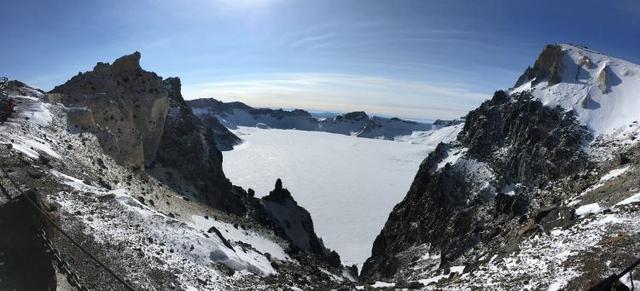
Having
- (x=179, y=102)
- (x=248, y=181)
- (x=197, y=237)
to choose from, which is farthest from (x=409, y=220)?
(x=248, y=181)

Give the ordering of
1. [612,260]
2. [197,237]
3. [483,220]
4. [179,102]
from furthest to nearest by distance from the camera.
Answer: [179,102], [483,220], [197,237], [612,260]

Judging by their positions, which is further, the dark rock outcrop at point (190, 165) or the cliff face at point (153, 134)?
the dark rock outcrop at point (190, 165)

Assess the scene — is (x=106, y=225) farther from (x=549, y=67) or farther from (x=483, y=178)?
(x=549, y=67)

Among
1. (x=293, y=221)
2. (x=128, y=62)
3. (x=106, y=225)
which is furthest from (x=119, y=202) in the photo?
(x=293, y=221)

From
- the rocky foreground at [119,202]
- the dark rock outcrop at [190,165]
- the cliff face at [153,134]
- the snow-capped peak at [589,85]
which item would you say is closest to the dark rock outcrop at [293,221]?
the cliff face at [153,134]

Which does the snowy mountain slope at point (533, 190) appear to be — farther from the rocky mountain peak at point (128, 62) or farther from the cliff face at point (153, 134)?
the rocky mountain peak at point (128, 62)

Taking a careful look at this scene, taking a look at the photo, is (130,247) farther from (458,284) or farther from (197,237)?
(458,284)
